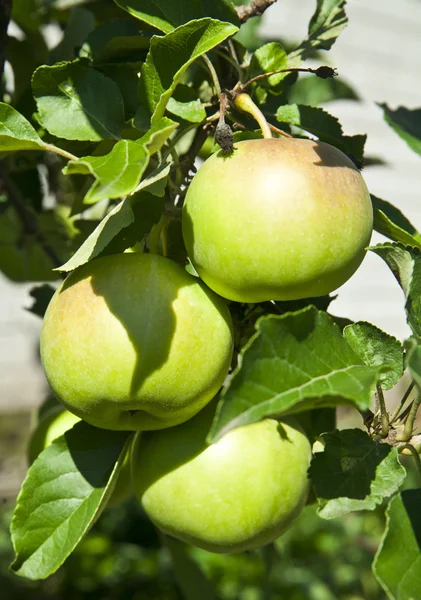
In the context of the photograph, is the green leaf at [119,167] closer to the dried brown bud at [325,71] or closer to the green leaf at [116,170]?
the green leaf at [116,170]

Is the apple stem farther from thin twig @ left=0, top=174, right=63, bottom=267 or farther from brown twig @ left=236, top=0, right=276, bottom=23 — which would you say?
thin twig @ left=0, top=174, right=63, bottom=267

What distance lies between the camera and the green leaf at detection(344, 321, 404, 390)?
0.65 m

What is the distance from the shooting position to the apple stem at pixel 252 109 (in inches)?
27.8

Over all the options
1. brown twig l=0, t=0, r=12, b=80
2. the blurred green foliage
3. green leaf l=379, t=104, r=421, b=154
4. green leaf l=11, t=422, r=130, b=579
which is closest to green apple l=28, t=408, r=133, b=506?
green leaf l=11, t=422, r=130, b=579

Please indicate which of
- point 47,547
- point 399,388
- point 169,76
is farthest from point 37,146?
point 399,388

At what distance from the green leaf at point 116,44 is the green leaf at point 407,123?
0.37m

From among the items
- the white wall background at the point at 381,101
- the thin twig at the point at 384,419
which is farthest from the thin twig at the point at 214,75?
the white wall background at the point at 381,101

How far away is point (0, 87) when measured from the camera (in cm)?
101

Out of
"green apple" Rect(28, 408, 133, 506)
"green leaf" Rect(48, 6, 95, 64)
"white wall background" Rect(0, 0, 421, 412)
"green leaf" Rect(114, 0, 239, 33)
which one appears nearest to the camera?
"green leaf" Rect(114, 0, 239, 33)

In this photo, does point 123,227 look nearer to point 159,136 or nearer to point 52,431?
point 159,136

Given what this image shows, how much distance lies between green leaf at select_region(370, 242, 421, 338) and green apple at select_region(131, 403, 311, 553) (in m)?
0.21

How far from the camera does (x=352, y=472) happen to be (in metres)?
0.66

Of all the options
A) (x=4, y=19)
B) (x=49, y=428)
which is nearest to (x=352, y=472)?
(x=49, y=428)

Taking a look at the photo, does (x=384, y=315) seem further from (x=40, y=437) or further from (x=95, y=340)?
(x=95, y=340)
